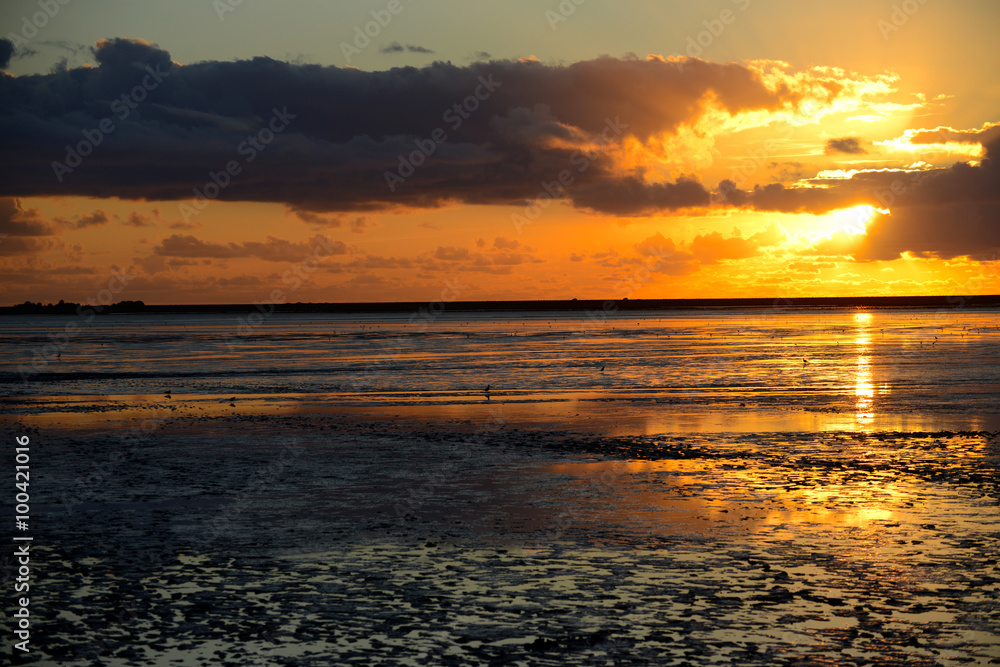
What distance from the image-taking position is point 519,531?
48.7 feet

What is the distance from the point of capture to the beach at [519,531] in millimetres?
10008

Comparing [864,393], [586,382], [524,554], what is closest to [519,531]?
[524,554]

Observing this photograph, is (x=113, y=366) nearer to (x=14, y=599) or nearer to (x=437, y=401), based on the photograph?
(x=437, y=401)

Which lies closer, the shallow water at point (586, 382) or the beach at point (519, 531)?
the beach at point (519, 531)

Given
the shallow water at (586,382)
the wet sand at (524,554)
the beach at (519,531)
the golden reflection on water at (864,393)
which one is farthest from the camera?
the shallow water at (586,382)

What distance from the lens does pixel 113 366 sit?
194 ft

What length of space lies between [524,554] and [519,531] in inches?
55.1

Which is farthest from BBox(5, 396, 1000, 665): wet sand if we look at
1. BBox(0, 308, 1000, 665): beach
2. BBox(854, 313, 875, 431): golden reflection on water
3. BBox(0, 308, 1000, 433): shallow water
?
BBox(0, 308, 1000, 433): shallow water

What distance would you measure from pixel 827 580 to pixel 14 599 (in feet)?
34.7

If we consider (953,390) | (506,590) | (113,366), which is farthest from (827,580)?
(113,366)

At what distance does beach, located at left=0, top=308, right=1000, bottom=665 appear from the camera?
10008 millimetres

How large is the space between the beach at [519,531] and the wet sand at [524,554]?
5 centimetres

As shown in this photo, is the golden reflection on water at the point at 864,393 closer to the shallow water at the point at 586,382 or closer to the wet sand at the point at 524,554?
the shallow water at the point at 586,382

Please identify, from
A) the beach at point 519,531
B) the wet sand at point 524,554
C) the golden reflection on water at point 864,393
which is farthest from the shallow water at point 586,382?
the wet sand at point 524,554
